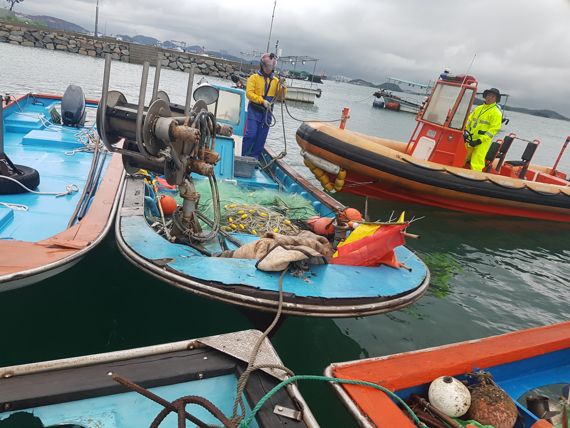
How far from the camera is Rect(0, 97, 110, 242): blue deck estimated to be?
3.12 m

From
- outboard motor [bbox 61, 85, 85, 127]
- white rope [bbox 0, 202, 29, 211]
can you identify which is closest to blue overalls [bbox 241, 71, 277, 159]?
outboard motor [bbox 61, 85, 85, 127]

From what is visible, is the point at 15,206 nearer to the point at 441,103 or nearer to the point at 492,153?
the point at 441,103

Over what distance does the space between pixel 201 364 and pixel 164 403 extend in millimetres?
335

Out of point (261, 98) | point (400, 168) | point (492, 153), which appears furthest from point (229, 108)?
point (492, 153)

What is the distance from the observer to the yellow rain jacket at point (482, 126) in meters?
6.97

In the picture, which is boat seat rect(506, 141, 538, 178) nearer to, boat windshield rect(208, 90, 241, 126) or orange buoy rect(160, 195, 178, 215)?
boat windshield rect(208, 90, 241, 126)

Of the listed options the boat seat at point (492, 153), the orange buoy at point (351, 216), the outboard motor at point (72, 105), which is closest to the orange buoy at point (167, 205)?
the orange buoy at point (351, 216)

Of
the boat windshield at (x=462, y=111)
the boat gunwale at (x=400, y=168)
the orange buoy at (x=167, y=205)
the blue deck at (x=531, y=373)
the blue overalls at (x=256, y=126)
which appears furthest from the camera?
the boat windshield at (x=462, y=111)

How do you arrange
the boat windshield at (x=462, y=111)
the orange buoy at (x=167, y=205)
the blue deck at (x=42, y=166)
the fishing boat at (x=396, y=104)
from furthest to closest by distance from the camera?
the fishing boat at (x=396, y=104) < the boat windshield at (x=462, y=111) < the orange buoy at (x=167, y=205) < the blue deck at (x=42, y=166)

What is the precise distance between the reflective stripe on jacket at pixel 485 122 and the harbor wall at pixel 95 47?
3612 cm

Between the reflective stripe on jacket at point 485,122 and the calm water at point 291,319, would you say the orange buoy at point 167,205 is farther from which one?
the reflective stripe on jacket at point 485,122

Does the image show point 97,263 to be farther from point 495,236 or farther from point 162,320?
point 495,236

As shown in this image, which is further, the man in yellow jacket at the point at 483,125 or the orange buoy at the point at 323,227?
the man in yellow jacket at the point at 483,125

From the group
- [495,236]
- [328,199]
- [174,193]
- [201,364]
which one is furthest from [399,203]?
[201,364]
